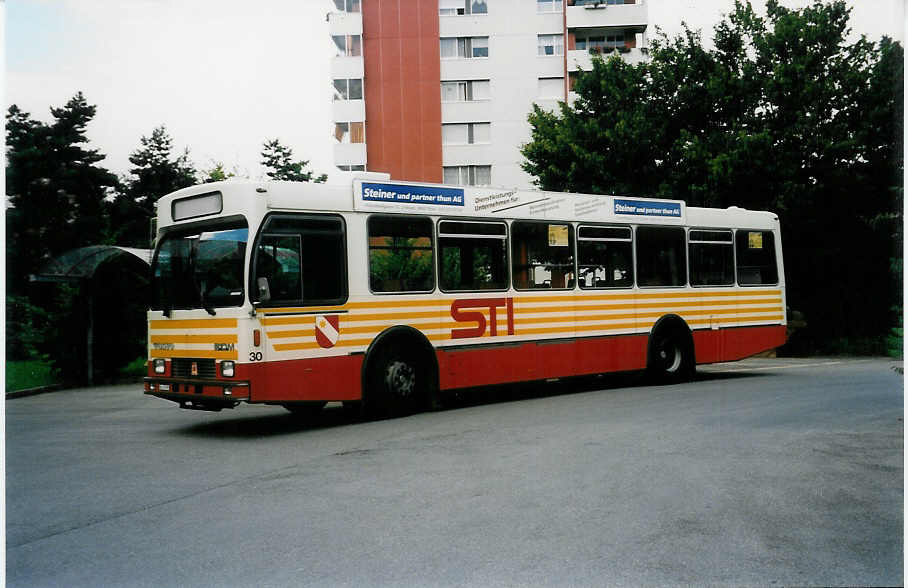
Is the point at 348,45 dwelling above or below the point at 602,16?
below

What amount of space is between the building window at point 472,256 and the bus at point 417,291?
0.02 m

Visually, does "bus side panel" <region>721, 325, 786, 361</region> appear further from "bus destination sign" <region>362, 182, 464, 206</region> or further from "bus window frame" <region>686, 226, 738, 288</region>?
"bus destination sign" <region>362, 182, 464, 206</region>

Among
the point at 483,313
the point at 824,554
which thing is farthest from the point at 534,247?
the point at 824,554

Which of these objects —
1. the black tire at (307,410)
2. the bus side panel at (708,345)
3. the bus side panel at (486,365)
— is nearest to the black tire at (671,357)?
the bus side panel at (708,345)

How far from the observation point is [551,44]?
4794 centimetres

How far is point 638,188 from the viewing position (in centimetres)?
2770

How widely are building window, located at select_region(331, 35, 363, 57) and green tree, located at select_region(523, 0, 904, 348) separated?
601 inches

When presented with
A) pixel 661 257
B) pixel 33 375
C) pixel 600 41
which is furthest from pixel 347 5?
pixel 661 257

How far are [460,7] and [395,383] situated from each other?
3700 cm

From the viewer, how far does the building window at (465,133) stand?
4644 centimetres

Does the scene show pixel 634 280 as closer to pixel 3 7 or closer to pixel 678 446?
pixel 678 446

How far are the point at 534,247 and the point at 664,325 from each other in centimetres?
308

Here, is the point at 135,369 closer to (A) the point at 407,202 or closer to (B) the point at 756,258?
(A) the point at 407,202

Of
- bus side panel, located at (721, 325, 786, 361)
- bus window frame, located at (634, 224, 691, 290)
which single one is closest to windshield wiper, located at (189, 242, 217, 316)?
bus window frame, located at (634, 224, 691, 290)
